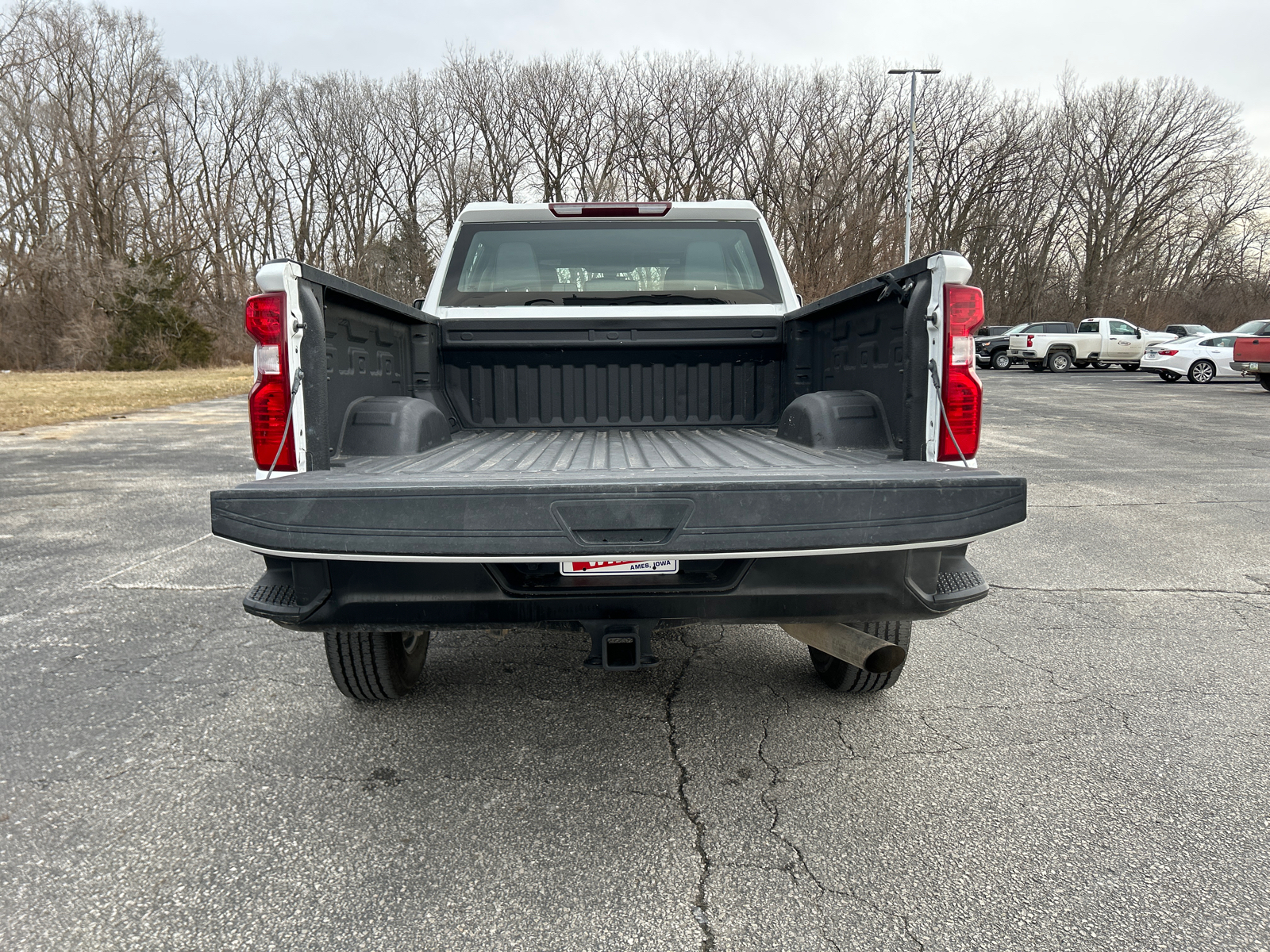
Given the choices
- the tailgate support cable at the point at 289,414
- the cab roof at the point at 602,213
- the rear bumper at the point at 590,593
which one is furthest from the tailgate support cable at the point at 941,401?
the cab roof at the point at 602,213

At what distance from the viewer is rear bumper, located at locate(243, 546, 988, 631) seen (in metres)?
2.08

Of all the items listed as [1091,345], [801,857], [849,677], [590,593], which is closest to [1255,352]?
[1091,345]

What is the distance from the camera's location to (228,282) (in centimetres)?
3662

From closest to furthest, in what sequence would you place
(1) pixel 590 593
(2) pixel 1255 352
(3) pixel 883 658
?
(1) pixel 590 593
(3) pixel 883 658
(2) pixel 1255 352

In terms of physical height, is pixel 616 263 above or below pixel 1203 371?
above

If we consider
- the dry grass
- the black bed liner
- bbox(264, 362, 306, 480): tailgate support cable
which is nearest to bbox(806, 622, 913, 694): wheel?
the black bed liner

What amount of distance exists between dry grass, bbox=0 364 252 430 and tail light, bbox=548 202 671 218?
40.0ft

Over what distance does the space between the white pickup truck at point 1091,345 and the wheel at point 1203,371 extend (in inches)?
228

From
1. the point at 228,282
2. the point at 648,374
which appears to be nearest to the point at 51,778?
the point at 648,374

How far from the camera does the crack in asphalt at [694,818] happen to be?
6.13ft

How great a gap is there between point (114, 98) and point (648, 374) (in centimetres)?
4049

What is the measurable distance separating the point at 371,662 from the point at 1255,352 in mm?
23569

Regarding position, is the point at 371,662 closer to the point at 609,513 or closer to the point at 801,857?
the point at 609,513

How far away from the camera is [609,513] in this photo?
193cm
